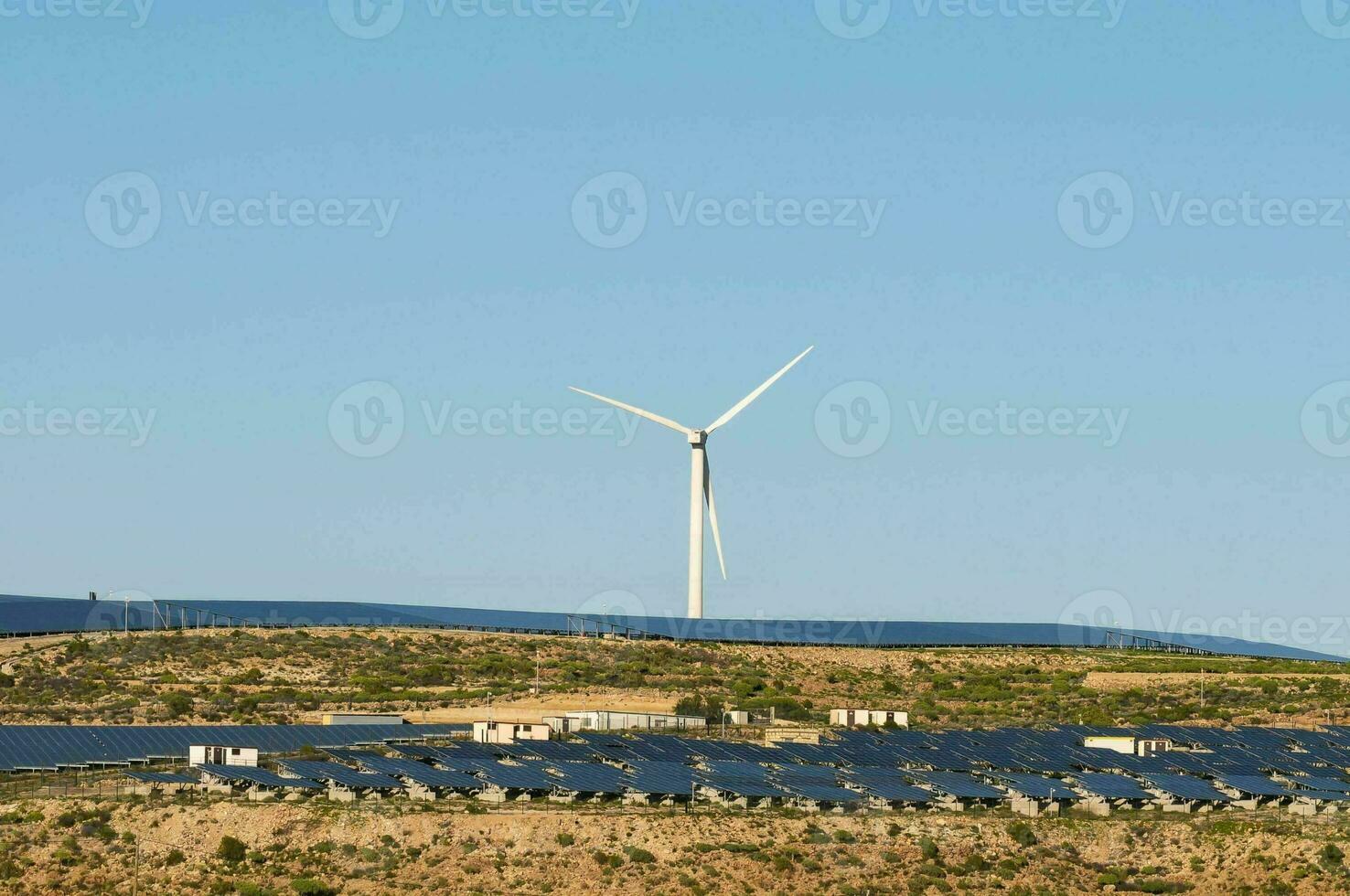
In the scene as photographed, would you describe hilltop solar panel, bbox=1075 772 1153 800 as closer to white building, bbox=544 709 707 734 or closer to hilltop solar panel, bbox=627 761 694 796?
hilltop solar panel, bbox=627 761 694 796

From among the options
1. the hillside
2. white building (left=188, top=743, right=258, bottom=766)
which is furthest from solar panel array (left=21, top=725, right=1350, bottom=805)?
the hillside

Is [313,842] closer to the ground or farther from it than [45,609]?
closer to the ground

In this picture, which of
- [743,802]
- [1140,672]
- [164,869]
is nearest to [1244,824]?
[743,802]

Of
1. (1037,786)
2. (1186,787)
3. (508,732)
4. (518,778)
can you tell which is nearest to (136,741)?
(508,732)

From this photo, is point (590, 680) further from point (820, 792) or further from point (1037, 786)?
point (1037, 786)

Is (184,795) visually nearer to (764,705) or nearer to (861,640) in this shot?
(764,705)
